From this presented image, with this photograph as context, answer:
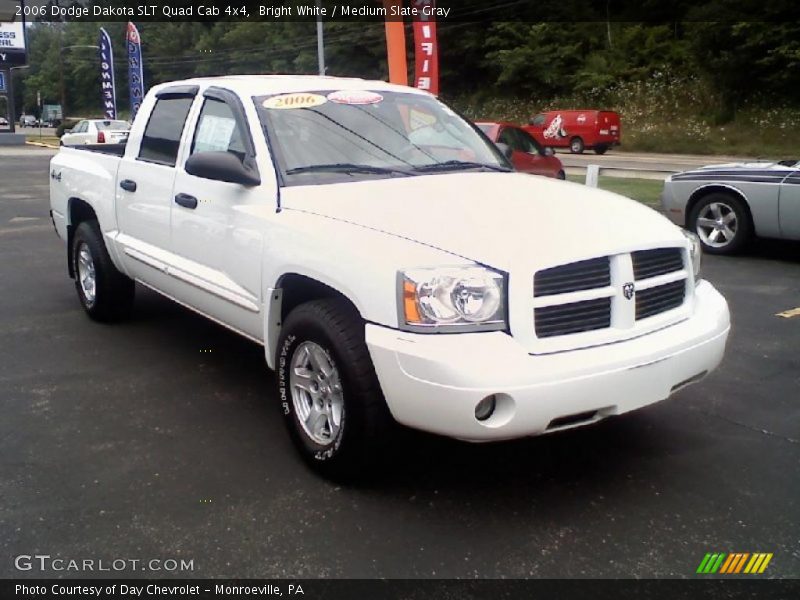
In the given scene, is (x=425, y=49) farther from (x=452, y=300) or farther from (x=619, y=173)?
(x=452, y=300)

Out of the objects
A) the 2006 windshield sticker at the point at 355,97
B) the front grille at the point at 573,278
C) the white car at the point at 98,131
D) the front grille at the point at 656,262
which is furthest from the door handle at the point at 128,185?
the white car at the point at 98,131

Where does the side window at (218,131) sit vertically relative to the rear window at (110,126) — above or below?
below

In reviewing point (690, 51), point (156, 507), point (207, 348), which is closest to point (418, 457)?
point (156, 507)

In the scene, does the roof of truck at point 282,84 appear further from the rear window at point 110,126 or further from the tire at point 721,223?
the rear window at point 110,126

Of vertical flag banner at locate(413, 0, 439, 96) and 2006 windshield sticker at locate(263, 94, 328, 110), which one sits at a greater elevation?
vertical flag banner at locate(413, 0, 439, 96)

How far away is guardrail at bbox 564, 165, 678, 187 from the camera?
11.2 meters

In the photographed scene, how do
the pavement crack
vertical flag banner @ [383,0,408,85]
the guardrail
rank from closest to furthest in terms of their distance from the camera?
the pavement crack < the guardrail < vertical flag banner @ [383,0,408,85]

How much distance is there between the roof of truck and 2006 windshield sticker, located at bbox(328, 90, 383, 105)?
0.25ft

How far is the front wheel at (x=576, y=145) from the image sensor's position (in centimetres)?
3397

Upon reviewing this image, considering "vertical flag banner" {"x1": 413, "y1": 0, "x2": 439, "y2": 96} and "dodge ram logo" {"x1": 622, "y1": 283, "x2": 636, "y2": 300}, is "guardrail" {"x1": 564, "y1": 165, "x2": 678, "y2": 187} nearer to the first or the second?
"vertical flag banner" {"x1": 413, "y1": 0, "x2": 439, "y2": 96}

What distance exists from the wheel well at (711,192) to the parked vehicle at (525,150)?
485 cm

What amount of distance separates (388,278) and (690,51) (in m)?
40.7

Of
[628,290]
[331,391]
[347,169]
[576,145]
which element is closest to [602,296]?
[628,290]

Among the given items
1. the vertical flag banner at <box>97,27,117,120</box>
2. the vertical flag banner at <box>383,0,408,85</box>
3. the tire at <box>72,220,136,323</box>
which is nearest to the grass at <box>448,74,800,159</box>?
the vertical flag banner at <box>383,0,408,85</box>
